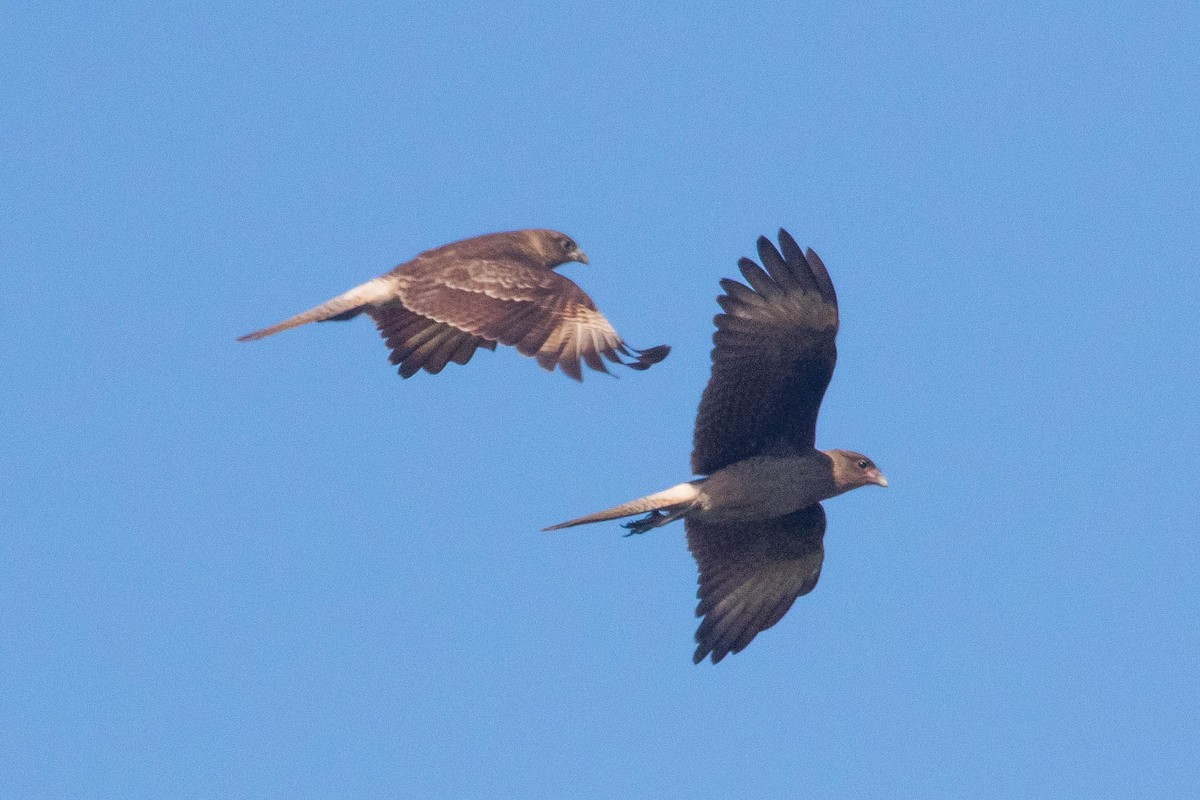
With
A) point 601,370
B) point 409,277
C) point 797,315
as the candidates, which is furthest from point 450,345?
point 797,315

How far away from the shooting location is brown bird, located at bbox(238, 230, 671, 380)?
1231cm

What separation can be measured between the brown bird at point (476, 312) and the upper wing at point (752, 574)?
1.68 metres

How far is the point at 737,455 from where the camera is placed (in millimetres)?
12664

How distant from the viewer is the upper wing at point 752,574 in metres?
13.1

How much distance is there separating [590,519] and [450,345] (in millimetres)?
1792

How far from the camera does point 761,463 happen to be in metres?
12.6

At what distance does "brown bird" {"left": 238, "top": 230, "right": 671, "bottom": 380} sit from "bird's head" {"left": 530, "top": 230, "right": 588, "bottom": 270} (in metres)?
0.89

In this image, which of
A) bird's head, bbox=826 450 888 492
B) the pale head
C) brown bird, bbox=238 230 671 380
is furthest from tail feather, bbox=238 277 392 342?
bird's head, bbox=826 450 888 492

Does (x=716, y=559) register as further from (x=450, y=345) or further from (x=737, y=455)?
(x=450, y=345)

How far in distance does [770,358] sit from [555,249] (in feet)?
9.82

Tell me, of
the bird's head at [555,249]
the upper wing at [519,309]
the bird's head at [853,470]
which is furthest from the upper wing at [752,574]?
the bird's head at [555,249]

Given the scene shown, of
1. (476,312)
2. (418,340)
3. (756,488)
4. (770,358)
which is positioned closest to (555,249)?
(418,340)

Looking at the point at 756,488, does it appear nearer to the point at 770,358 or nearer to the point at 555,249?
the point at 770,358

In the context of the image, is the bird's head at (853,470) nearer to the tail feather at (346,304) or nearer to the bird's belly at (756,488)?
the bird's belly at (756,488)
